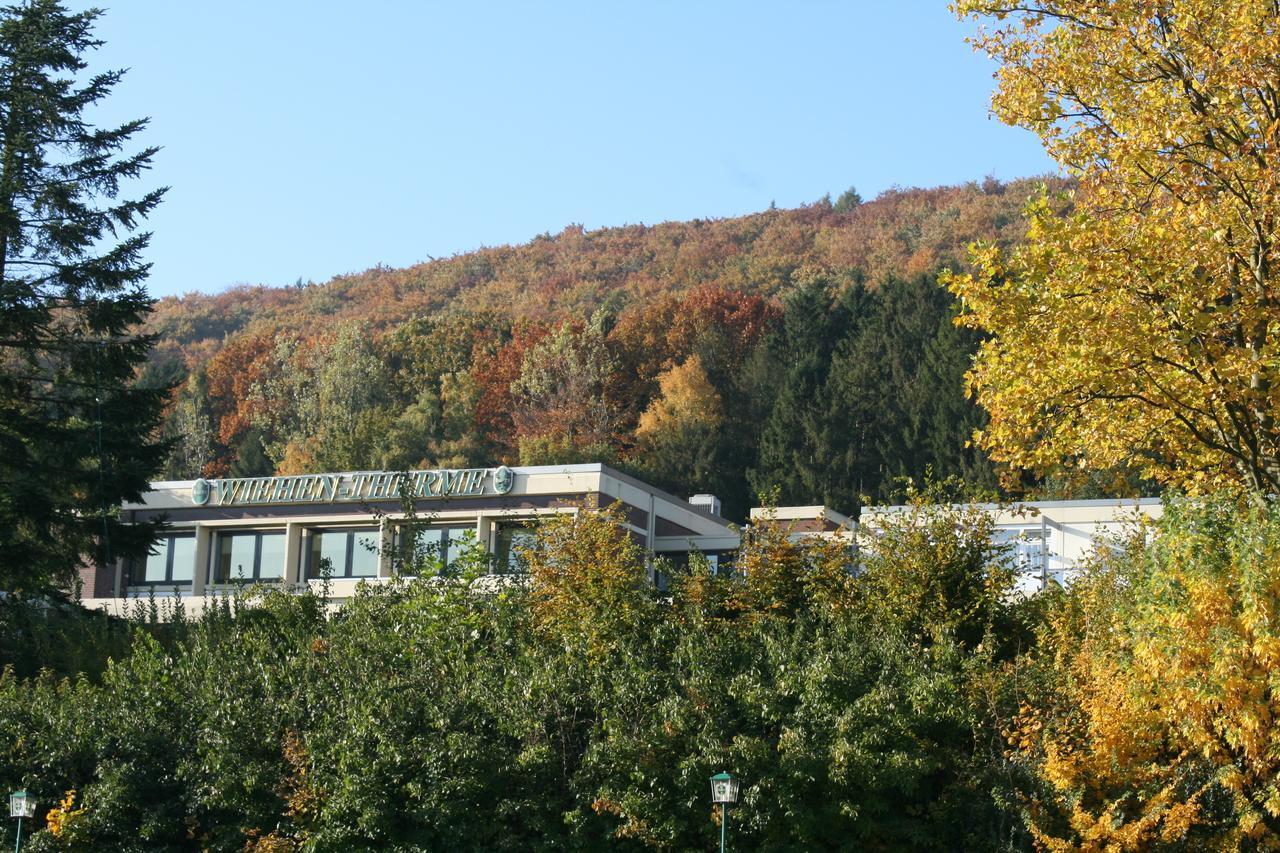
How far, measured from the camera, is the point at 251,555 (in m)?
50.0

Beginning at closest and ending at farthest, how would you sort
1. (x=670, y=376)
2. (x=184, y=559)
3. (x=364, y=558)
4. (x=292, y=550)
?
(x=364, y=558) < (x=292, y=550) < (x=184, y=559) < (x=670, y=376)

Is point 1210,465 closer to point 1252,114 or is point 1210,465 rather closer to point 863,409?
point 1252,114

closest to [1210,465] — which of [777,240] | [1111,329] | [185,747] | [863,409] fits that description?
[1111,329]

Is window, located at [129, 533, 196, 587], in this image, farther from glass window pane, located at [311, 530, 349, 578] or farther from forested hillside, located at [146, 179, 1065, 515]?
forested hillside, located at [146, 179, 1065, 515]

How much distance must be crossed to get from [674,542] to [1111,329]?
2779 cm

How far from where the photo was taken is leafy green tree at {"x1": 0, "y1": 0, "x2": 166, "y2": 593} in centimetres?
3033

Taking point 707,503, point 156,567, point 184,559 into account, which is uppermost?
point 707,503

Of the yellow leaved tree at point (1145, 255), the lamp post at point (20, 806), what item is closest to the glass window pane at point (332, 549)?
the lamp post at point (20, 806)

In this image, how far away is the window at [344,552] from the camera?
4744 cm

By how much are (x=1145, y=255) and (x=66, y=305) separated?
71.3ft

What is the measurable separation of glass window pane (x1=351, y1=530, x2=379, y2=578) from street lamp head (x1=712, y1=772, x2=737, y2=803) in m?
30.9

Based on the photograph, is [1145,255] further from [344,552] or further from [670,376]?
[670,376]

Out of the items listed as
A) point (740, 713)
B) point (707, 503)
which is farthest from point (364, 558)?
point (740, 713)

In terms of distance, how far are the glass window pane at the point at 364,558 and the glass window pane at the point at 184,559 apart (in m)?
5.91
